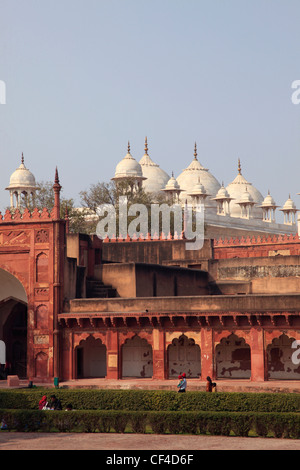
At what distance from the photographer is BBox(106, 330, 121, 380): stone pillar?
98.6ft

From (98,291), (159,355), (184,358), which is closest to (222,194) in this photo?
(98,291)

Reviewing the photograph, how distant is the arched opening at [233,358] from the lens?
30375 millimetres

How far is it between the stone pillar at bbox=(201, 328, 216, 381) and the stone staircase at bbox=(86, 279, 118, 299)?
5.02 m

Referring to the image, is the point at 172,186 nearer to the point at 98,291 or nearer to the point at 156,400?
the point at 98,291

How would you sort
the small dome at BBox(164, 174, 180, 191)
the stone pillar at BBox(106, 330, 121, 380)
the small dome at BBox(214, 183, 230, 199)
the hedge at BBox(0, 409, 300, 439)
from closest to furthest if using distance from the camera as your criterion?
the hedge at BBox(0, 409, 300, 439), the stone pillar at BBox(106, 330, 121, 380), the small dome at BBox(164, 174, 180, 191), the small dome at BBox(214, 183, 230, 199)

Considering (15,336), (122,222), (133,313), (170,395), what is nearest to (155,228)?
(122,222)

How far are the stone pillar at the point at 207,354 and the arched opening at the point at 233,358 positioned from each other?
1.06 metres

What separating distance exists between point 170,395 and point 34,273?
9.79 metres

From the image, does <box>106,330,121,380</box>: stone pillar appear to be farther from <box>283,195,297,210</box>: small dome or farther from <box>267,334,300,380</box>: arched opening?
<box>283,195,297,210</box>: small dome

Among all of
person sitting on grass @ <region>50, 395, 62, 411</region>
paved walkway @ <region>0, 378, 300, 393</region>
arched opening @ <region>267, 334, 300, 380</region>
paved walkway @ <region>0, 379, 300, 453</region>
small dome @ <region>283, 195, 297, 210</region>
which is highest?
small dome @ <region>283, 195, 297, 210</region>

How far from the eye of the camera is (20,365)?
34344 mm

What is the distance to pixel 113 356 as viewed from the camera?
30156mm
